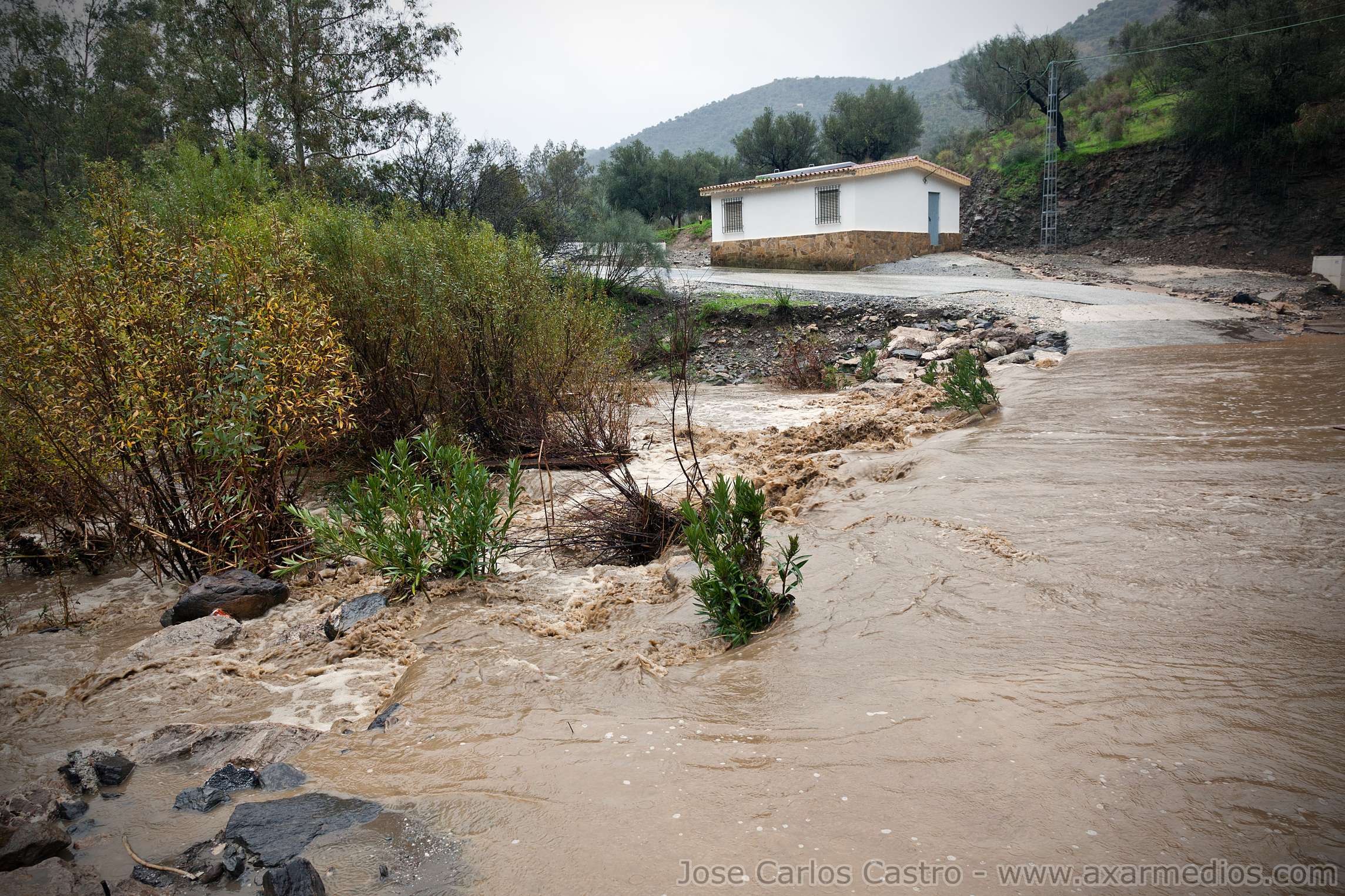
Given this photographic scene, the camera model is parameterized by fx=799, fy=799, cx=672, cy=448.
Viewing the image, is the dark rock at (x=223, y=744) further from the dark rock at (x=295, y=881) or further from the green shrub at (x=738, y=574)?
the green shrub at (x=738, y=574)

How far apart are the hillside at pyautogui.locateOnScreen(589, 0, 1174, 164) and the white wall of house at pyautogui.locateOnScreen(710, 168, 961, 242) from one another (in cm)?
2981

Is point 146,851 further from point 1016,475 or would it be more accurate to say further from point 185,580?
point 1016,475

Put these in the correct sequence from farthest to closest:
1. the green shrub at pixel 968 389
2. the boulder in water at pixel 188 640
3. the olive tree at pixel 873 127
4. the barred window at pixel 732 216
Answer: the olive tree at pixel 873 127, the barred window at pixel 732 216, the green shrub at pixel 968 389, the boulder in water at pixel 188 640

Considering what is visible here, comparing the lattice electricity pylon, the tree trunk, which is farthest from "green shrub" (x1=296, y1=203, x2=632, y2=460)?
the lattice electricity pylon

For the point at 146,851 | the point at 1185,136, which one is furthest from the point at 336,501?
the point at 1185,136

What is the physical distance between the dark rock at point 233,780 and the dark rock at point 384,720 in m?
0.48

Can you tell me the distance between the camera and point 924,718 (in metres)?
2.81

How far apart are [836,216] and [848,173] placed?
1361 millimetres

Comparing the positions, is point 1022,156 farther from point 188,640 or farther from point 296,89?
point 188,640

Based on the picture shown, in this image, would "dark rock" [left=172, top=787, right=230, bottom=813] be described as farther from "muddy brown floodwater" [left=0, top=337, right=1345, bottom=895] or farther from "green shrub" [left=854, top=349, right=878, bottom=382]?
"green shrub" [left=854, top=349, right=878, bottom=382]

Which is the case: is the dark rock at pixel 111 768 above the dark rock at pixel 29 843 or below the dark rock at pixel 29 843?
below

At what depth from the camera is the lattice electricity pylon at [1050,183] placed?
28.7m

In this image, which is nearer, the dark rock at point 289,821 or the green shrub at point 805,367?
the dark rock at point 289,821

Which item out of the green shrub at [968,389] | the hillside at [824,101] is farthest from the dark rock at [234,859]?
the hillside at [824,101]
